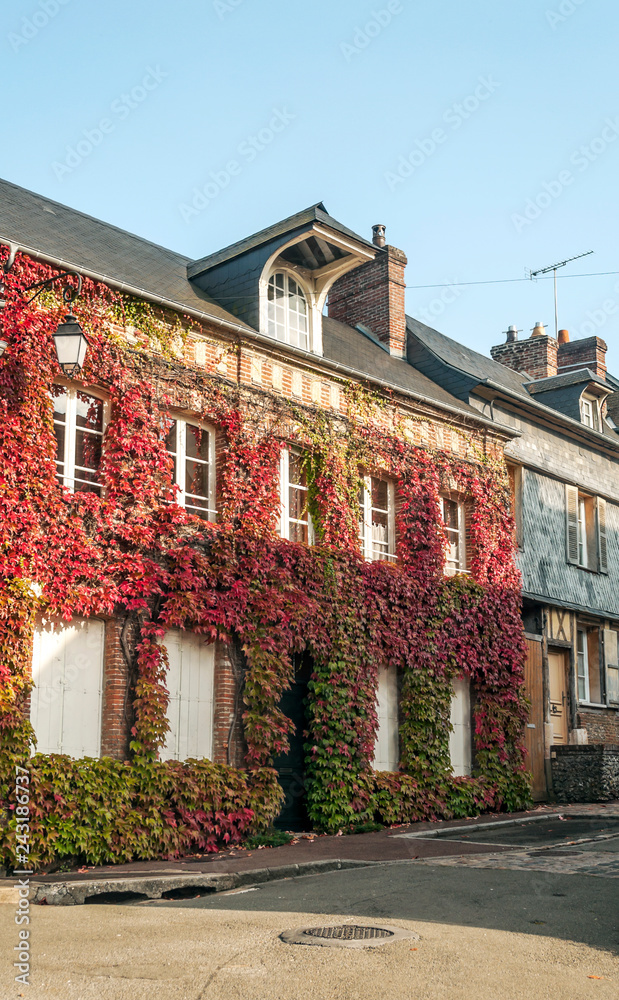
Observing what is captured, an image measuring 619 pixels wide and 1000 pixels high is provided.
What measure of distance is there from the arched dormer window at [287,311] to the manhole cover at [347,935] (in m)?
9.43

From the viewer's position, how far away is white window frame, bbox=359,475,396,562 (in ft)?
49.9

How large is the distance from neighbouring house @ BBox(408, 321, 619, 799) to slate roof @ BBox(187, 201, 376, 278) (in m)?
4.36

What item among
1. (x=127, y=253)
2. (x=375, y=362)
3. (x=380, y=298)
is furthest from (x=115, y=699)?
(x=380, y=298)

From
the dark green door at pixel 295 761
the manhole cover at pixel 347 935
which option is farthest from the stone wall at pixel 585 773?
the manhole cover at pixel 347 935

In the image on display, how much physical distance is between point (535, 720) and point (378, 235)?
9808 millimetres

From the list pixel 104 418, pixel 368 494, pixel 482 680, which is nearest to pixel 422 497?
Result: pixel 368 494

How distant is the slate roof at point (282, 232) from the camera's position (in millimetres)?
14227

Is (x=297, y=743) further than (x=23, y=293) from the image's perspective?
Yes

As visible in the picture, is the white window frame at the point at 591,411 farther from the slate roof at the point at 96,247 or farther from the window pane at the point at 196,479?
the window pane at the point at 196,479

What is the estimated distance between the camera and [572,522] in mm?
20047

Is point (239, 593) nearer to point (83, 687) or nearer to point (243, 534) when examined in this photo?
point (243, 534)

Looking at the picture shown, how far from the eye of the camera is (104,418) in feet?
39.7

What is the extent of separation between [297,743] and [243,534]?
305 cm

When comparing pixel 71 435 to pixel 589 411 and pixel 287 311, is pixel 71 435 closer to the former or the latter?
pixel 287 311
